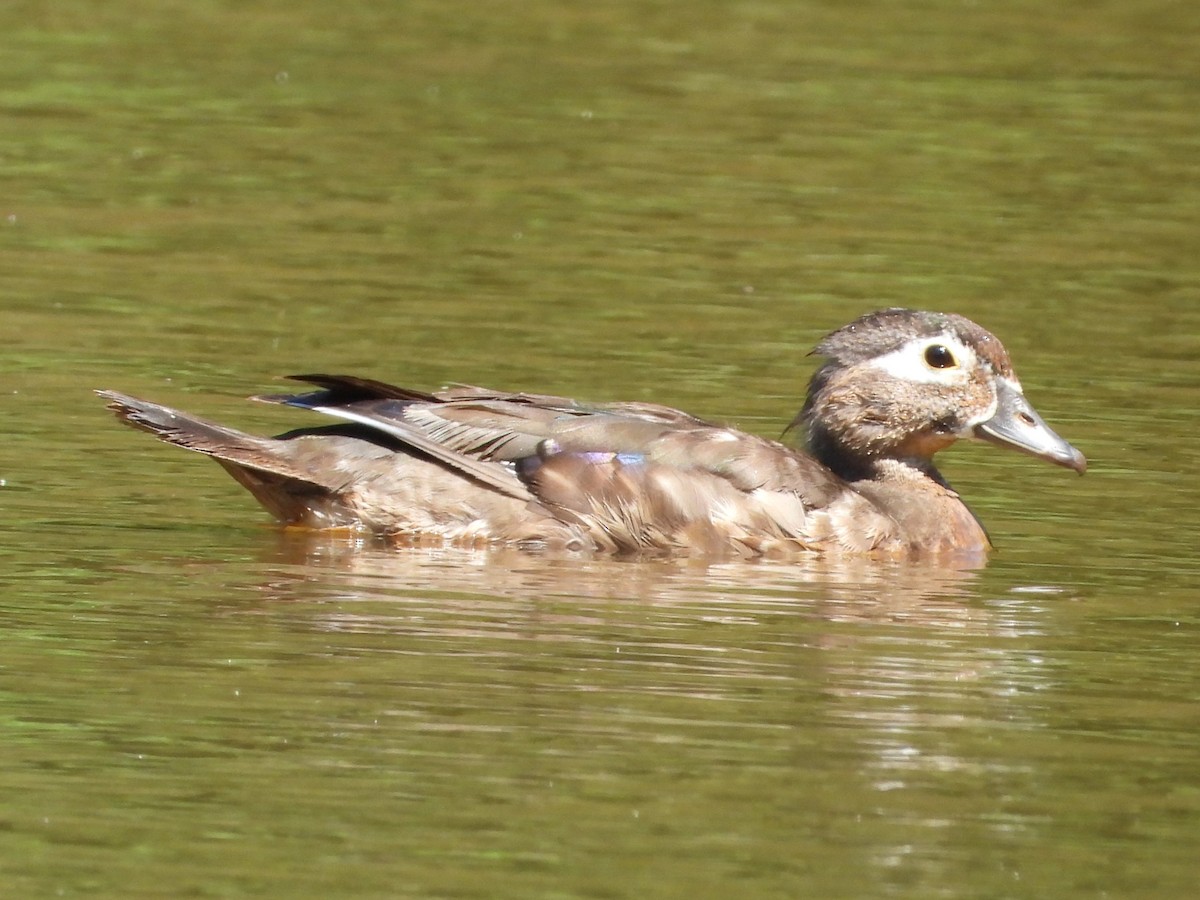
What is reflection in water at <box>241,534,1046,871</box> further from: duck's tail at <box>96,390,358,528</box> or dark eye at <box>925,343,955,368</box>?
dark eye at <box>925,343,955,368</box>

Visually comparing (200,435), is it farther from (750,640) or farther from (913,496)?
(913,496)

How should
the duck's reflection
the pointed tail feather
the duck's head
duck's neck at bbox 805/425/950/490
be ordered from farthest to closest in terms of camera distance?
1. duck's neck at bbox 805/425/950/490
2. the duck's head
3. the pointed tail feather
4. the duck's reflection

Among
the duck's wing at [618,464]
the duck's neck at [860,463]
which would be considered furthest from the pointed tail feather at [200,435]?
the duck's neck at [860,463]

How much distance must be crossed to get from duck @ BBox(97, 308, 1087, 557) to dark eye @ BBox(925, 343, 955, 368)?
1.73 feet

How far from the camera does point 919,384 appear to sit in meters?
10.1

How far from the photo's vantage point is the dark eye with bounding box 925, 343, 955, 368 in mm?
10086

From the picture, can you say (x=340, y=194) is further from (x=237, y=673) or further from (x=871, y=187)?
(x=237, y=673)

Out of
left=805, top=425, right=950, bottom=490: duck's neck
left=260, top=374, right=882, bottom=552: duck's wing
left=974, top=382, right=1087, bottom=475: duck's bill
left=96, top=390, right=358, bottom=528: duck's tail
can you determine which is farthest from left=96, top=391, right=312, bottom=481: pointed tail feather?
left=974, top=382, right=1087, bottom=475: duck's bill

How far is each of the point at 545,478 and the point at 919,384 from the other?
155 centimetres

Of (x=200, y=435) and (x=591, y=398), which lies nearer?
(x=200, y=435)

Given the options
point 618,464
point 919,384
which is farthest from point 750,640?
point 919,384

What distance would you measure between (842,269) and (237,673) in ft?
23.4

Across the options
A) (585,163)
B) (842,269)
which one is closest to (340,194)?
(585,163)

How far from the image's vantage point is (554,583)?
29.3 feet
